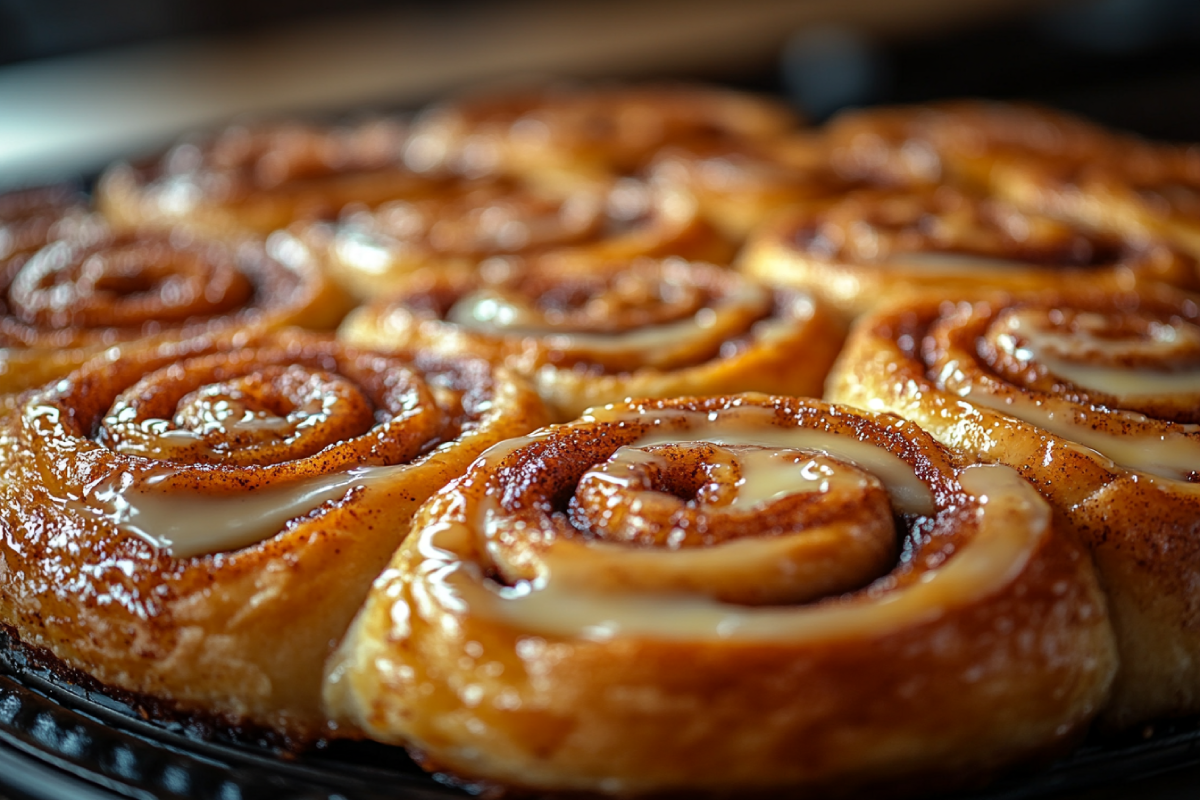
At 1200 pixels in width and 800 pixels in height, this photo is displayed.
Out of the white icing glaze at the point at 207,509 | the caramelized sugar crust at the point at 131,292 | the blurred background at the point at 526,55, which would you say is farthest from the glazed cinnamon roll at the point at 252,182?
the white icing glaze at the point at 207,509

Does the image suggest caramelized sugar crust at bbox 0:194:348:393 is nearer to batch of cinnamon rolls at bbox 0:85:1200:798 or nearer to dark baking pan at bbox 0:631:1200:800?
batch of cinnamon rolls at bbox 0:85:1200:798

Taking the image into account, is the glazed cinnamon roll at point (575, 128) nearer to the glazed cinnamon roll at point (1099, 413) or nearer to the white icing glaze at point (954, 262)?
the white icing glaze at point (954, 262)

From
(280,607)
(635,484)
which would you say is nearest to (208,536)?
(280,607)

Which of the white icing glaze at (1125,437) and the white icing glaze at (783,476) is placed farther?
the white icing glaze at (1125,437)

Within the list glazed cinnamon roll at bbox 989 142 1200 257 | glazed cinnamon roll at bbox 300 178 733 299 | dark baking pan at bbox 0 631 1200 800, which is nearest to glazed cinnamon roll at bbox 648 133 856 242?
glazed cinnamon roll at bbox 300 178 733 299

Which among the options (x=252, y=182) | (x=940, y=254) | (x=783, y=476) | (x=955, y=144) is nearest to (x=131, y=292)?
(x=252, y=182)

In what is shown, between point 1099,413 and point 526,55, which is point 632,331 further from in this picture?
point 526,55
